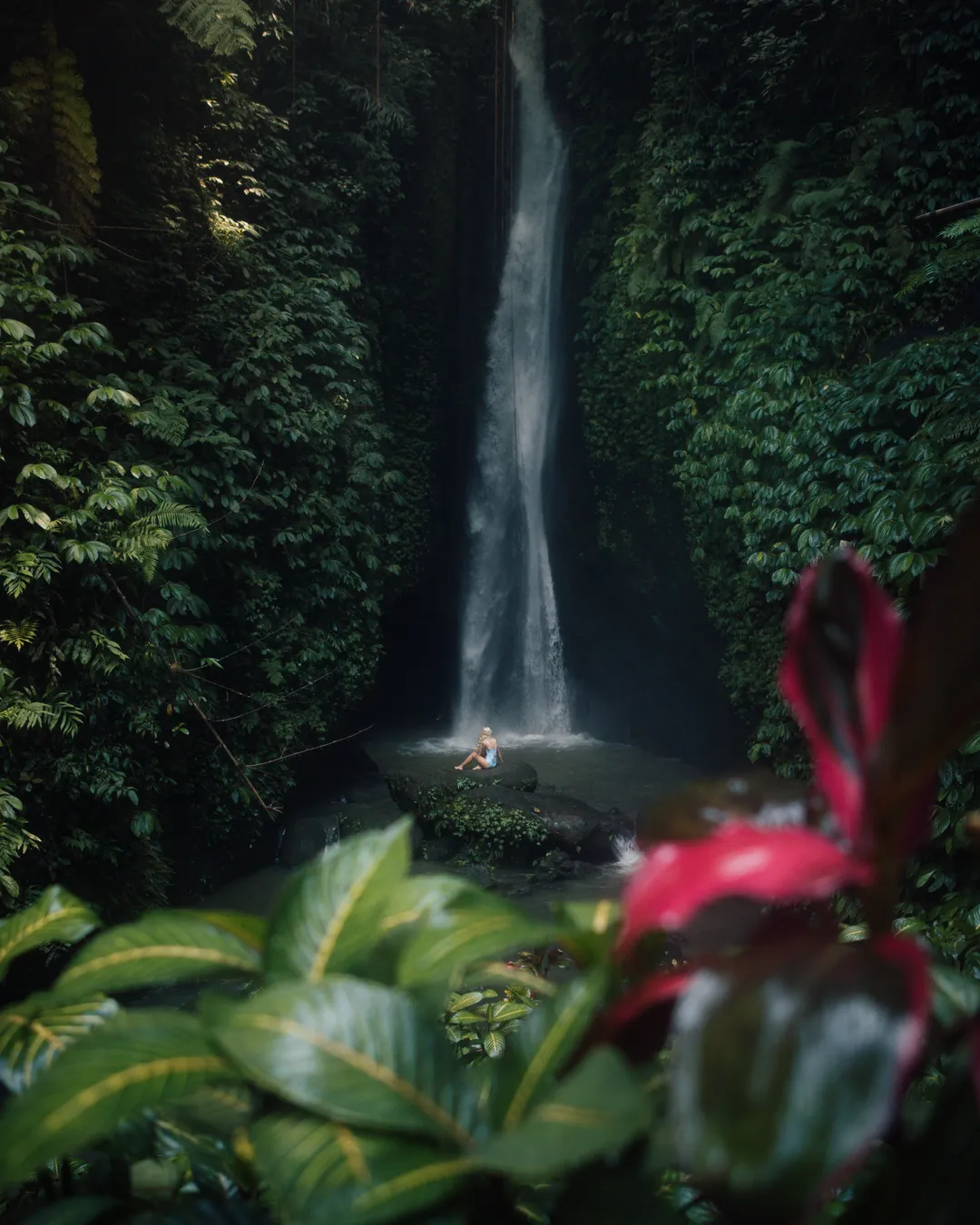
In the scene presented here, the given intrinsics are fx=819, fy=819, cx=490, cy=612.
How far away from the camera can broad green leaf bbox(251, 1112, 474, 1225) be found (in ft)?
1.38

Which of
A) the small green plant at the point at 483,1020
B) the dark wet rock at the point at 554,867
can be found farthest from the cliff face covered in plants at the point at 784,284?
the small green plant at the point at 483,1020

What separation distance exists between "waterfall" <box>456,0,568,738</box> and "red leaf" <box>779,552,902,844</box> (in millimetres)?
10761

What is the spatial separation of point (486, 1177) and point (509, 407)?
11.2m

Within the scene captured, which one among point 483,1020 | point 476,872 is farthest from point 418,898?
point 476,872

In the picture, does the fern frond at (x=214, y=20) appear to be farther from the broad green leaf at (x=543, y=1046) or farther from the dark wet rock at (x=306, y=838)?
the broad green leaf at (x=543, y=1046)

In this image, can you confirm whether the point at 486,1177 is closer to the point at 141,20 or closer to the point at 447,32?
the point at 141,20

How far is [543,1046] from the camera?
1.68ft

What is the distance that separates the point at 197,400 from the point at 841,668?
6.28 meters

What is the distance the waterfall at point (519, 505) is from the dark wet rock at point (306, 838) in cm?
409

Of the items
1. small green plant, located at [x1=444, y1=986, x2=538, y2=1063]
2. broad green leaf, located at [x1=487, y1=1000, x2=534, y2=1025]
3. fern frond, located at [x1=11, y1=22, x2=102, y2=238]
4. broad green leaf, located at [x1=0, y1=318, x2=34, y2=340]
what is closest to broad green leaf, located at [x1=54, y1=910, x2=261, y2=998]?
small green plant, located at [x1=444, y1=986, x2=538, y2=1063]

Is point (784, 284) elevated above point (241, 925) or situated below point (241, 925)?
above

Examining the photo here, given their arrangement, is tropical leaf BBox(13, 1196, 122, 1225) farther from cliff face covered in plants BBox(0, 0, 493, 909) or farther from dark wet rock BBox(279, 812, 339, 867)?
dark wet rock BBox(279, 812, 339, 867)

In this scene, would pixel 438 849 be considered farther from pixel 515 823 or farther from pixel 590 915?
pixel 590 915

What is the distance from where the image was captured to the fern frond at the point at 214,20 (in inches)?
200
